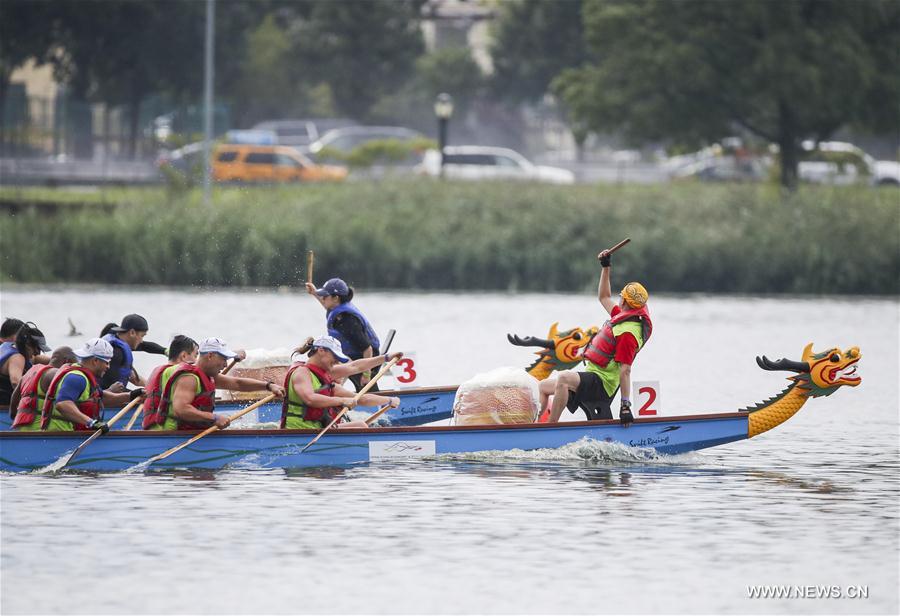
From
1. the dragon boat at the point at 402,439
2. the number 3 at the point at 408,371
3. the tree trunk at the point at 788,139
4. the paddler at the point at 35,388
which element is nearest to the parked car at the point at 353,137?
the tree trunk at the point at 788,139

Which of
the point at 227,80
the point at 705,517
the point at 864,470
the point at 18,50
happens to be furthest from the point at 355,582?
the point at 227,80

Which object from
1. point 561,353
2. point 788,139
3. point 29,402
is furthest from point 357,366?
point 788,139

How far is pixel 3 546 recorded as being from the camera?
1588cm

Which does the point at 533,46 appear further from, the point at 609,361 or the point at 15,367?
the point at 15,367

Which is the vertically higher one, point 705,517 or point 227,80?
point 227,80

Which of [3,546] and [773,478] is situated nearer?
[3,546]

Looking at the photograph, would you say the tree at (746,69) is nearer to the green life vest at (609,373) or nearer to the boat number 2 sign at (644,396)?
the boat number 2 sign at (644,396)

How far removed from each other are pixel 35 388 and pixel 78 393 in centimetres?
55

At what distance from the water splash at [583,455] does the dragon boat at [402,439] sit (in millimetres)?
74

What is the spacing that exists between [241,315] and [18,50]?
30.8 m

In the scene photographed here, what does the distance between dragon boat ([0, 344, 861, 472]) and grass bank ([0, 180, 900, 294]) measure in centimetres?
2613

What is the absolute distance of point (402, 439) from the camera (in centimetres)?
1994

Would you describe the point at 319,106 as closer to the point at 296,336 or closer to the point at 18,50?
the point at 18,50

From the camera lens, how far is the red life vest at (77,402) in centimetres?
1888
